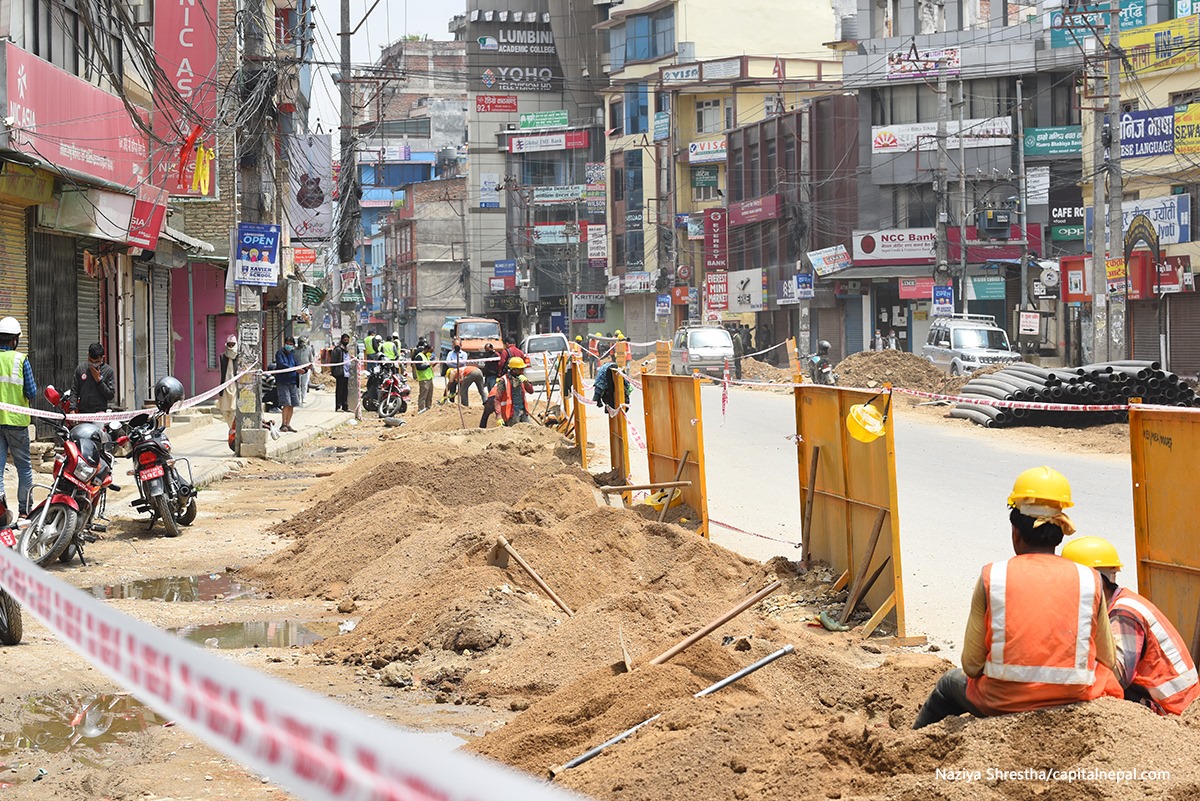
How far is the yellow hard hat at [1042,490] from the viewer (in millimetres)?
5230

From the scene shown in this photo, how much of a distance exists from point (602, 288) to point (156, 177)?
79.8 meters

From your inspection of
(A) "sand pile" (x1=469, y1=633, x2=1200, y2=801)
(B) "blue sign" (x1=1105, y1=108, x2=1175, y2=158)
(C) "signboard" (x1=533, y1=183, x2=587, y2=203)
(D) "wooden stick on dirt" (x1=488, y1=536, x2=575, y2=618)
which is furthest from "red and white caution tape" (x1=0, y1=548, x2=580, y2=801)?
(C) "signboard" (x1=533, y1=183, x2=587, y2=203)

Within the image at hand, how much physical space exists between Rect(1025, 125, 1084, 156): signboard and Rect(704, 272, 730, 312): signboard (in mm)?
20021

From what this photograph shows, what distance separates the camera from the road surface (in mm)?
10617

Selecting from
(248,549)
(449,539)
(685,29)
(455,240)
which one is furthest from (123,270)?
A: (455,240)

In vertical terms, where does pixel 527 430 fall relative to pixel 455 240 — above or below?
below

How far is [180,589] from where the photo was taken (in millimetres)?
11227

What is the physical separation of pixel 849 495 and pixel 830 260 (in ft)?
180

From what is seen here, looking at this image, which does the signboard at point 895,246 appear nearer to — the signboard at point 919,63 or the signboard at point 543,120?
the signboard at point 919,63

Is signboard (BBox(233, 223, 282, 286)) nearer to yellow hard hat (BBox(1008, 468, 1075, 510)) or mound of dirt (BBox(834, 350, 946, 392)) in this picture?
yellow hard hat (BBox(1008, 468, 1075, 510))

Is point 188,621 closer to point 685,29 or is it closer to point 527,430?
point 527,430

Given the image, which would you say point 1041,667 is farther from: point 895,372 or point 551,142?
point 551,142

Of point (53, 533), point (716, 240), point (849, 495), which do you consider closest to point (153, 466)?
point (53, 533)

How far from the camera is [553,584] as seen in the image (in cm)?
1005
